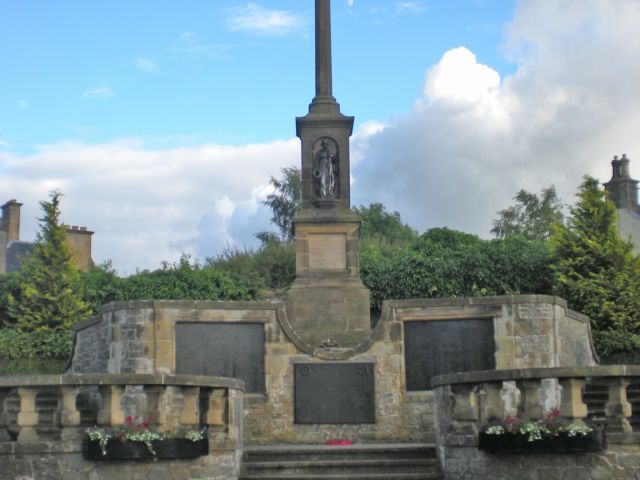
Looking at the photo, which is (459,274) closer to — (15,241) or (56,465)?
(56,465)

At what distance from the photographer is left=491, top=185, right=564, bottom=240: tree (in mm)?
50906

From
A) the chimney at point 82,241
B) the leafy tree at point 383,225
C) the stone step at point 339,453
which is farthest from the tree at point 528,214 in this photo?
the stone step at point 339,453

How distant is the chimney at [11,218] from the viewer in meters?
46.2

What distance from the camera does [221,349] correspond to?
1934 cm

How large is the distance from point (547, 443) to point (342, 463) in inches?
149

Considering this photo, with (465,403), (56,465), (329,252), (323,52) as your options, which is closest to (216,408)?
(56,465)

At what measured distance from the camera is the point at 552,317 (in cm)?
1931

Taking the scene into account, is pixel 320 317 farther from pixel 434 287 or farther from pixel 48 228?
pixel 48 228

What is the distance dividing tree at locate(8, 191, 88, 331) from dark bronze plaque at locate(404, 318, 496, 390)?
13.3 metres

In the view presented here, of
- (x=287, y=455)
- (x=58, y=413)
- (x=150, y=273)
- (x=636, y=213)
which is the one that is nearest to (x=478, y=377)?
(x=287, y=455)

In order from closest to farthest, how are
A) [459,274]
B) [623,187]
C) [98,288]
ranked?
1. [459,274]
2. [98,288]
3. [623,187]

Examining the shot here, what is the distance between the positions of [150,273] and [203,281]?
85.2 inches

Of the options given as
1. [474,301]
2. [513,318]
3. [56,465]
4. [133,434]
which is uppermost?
[474,301]

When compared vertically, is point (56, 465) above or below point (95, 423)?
below
